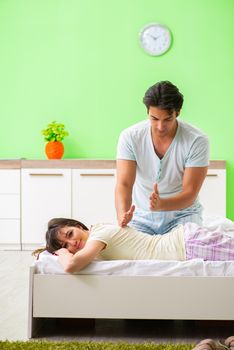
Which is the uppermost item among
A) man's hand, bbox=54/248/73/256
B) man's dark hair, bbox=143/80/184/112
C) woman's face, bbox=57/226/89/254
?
man's dark hair, bbox=143/80/184/112

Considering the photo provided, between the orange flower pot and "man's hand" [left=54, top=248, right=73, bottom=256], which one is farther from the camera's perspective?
the orange flower pot

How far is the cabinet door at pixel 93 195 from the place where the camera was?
5371mm

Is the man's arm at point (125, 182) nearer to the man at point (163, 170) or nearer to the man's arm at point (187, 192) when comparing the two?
the man at point (163, 170)

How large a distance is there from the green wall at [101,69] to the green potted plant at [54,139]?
0.24 metres

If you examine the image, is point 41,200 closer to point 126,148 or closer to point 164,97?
point 126,148

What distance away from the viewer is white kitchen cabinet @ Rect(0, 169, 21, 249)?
5.45 metres

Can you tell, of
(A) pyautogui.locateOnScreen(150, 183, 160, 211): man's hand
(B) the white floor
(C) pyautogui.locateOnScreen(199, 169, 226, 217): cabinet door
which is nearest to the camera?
(B) the white floor

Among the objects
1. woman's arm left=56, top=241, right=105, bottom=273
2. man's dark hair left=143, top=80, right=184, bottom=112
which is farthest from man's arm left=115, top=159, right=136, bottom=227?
woman's arm left=56, top=241, right=105, bottom=273

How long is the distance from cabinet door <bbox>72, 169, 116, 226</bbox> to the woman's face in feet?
8.43

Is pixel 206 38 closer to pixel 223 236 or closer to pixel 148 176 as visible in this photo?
pixel 148 176

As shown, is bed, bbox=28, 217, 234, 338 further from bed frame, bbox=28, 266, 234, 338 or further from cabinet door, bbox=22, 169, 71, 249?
cabinet door, bbox=22, 169, 71, 249

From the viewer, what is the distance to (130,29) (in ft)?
19.0

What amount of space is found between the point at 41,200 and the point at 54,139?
573 mm

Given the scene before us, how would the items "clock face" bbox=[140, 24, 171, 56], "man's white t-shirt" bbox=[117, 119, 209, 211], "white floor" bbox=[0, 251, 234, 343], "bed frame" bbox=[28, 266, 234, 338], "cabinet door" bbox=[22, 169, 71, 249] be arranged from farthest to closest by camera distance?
1. "clock face" bbox=[140, 24, 171, 56]
2. "cabinet door" bbox=[22, 169, 71, 249]
3. "man's white t-shirt" bbox=[117, 119, 209, 211]
4. "white floor" bbox=[0, 251, 234, 343]
5. "bed frame" bbox=[28, 266, 234, 338]
